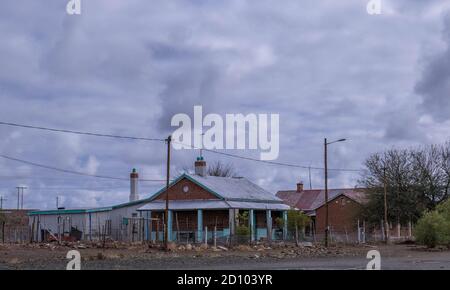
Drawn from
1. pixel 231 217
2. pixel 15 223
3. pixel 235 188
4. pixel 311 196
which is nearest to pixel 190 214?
pixel 231 217

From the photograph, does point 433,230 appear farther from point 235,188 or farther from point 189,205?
point 235,188

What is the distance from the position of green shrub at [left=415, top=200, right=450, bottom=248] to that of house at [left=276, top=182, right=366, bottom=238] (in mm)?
21676

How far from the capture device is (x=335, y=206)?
79.0 metres

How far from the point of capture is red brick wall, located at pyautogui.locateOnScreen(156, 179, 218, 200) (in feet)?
189

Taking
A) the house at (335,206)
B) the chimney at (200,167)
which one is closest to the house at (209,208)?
the chimney at (200,167)

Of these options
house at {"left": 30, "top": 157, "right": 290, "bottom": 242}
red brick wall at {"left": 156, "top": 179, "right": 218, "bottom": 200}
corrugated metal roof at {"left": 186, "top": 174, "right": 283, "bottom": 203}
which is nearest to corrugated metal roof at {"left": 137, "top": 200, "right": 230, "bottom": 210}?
house at {"left": 30, "top": 157, "right": 290, "bottom": 242}

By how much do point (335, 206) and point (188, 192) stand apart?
26595 mm

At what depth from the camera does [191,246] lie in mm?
42344

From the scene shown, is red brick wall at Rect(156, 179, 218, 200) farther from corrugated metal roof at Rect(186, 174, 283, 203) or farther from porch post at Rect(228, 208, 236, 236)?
porch post at Rect(228, 208, 236, 236)

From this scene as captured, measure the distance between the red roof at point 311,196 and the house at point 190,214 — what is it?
16.1m

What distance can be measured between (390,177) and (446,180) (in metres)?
5.58

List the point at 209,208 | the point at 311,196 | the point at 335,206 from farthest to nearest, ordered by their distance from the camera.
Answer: the point at 311,196 → the point at 335,206 → the point at 209,208
